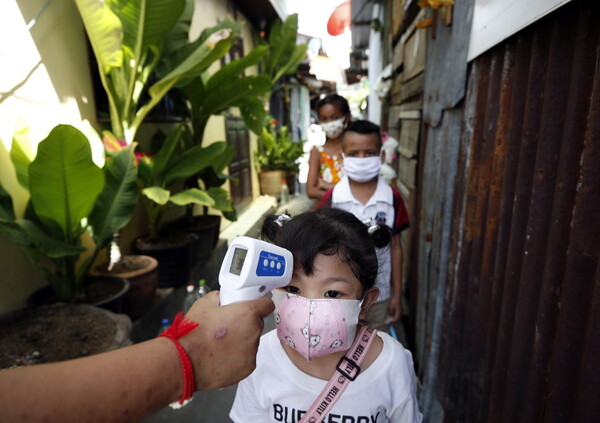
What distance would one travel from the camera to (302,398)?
3.45 feet

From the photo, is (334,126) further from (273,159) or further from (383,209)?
(273,159)

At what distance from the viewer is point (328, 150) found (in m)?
2.96

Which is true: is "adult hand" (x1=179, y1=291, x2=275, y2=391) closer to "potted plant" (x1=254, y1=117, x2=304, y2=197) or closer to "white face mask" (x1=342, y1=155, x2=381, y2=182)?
"white face mask" (x1=342, y1=155, x2=381, y2=182)

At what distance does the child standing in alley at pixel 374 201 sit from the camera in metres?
2.00

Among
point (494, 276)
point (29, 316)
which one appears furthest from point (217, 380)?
point (29, 316)

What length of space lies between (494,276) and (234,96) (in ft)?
9.71

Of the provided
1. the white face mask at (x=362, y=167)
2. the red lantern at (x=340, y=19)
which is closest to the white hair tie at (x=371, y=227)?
the white face mask at (x=362, y=167)

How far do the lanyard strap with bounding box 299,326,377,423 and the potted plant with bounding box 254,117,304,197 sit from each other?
23.2 ft

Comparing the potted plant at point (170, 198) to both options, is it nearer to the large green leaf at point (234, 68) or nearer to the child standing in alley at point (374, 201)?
the large green leaf at point (234, 68)

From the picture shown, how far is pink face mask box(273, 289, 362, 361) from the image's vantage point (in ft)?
3.25

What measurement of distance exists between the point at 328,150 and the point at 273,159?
5.26m

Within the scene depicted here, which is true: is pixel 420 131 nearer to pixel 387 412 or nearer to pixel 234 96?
pixel 234 96

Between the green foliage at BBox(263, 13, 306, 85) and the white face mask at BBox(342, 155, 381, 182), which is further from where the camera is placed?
the green foliage at BBox(263, 13, 306, 85)

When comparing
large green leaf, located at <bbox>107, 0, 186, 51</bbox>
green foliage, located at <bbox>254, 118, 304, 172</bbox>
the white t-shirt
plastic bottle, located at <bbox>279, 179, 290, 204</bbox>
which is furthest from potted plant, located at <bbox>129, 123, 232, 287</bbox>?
plastic bottle, located at <bbox>279, 179, 290, 204</bbox>
